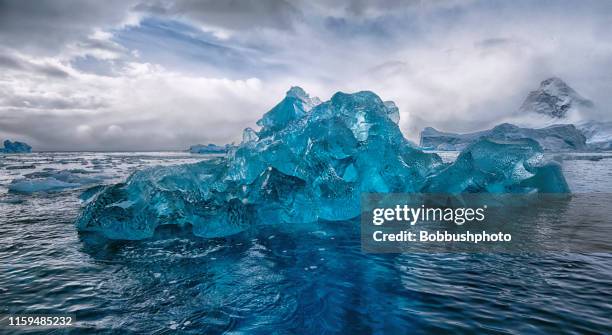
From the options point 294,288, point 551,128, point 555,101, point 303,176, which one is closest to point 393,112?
point 303,176

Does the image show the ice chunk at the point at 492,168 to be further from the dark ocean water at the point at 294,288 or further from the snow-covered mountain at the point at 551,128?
the dark ocean water at the point at 294,288

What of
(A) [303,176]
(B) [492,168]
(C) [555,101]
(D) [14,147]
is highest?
(C) [555,101]

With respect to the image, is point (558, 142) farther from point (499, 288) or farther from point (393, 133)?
point (499, 288)

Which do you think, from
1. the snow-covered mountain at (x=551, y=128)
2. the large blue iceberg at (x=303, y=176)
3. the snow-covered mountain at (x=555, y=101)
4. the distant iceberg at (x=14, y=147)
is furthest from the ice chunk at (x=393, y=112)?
the snow-covered mountain at (x=555, y=101)

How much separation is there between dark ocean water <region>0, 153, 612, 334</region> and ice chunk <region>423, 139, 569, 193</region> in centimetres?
536

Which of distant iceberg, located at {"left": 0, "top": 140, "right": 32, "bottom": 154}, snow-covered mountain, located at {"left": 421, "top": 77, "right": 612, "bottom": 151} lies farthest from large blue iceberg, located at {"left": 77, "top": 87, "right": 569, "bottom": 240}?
distant iceberg, located at {"left": 0, "top": 140, "right": 32, "bottom": 154}

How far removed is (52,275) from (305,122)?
865 centimetres

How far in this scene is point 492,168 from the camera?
1290 centimetres

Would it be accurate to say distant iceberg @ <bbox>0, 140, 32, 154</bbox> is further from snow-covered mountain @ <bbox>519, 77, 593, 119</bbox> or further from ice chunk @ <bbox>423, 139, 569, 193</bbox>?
snow-covered mountain @ <bbox>519, 77, 593, 119</bbox>

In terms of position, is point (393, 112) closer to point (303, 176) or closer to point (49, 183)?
point (303, 176)

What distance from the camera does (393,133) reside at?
41.9ft

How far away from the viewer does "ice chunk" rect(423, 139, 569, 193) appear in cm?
1181

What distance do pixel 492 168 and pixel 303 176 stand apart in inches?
323

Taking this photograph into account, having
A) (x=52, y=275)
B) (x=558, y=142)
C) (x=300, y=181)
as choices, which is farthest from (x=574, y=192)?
(x=558, y=142)
